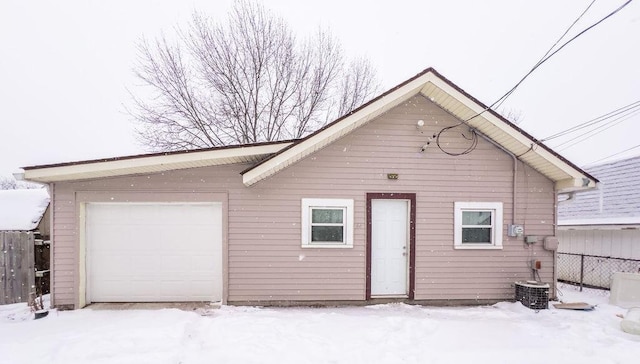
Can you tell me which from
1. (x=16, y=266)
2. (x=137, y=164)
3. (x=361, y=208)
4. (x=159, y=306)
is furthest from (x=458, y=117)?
(x=16, y=266)

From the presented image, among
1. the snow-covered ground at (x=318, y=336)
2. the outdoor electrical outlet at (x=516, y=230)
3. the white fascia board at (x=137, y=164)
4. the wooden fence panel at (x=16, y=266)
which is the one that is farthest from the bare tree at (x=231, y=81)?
the outdoor electrical outlet at (x=516, y=230)

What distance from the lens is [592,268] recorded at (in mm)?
10133

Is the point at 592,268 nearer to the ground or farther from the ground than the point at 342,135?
nearer to the ground

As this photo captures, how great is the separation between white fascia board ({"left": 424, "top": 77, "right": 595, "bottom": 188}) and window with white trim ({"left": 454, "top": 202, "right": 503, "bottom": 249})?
1.36 m

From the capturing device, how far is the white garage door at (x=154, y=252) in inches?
288

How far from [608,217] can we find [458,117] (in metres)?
6.97

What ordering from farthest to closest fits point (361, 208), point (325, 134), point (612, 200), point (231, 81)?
point (231, 81), point (612, 200), point (361, 208), point (325, 134)

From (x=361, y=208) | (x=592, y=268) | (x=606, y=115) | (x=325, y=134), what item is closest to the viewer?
(x=325, y=134)

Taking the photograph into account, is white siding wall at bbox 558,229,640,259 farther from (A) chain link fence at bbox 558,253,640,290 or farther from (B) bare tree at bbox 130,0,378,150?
(B) bare tree at bbox 130,0,378,150

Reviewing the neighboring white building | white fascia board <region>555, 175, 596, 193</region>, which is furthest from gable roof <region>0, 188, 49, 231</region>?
the neighboring white building

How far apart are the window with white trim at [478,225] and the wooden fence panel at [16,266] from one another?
954cm

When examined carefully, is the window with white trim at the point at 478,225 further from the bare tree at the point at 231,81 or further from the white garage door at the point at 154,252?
the bare tree at the point at 231,81

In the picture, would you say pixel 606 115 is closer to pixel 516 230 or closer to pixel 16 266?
pixel 516 230

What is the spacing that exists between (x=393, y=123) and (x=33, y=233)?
8.60 metres
